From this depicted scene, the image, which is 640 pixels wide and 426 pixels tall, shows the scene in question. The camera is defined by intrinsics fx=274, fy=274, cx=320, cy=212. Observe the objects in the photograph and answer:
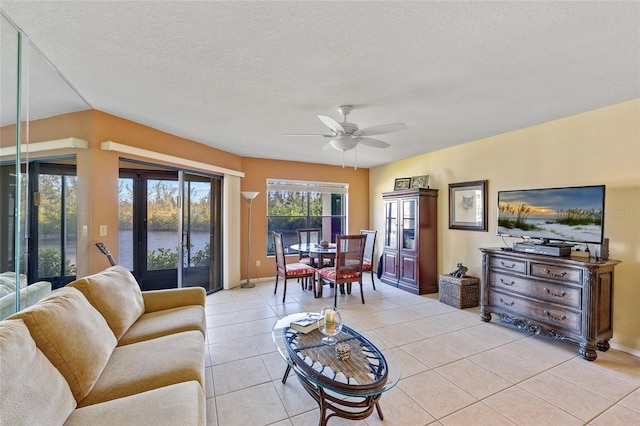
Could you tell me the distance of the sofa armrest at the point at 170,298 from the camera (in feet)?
8.48

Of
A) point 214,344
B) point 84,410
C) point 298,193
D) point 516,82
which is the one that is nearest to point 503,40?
point 516,82

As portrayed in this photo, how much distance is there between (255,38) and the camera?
1.73m

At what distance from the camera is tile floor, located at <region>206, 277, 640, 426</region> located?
187cm

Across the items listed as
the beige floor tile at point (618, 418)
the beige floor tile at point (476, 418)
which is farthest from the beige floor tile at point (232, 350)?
the beige floor tile at point (618, 418)

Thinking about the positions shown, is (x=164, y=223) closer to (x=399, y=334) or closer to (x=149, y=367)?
(x=149, y=367)

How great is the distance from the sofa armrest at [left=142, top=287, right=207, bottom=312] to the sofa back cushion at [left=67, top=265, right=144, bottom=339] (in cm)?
19

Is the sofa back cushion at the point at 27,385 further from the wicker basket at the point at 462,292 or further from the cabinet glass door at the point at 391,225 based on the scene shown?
the cabinet glass door at the point at 391,225

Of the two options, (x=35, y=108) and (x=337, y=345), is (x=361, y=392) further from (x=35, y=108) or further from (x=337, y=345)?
(x=35, y=108)

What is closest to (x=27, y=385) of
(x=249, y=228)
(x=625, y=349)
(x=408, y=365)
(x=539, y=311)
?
(x=408, y=365)

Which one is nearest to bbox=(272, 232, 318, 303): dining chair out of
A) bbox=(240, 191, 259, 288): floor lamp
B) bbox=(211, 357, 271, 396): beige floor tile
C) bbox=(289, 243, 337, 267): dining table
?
bbox=(289, 243, 337, 267): dining table

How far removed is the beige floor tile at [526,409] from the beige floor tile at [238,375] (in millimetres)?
1739

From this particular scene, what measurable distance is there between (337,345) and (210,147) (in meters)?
3.86

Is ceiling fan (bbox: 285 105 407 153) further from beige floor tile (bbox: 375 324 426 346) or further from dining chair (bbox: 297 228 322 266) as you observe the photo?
dining chair (bbox: 297 228 322 266)

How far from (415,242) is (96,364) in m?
4.38
